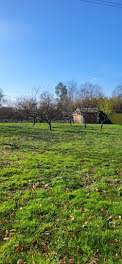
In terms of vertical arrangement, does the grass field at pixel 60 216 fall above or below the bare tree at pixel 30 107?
below

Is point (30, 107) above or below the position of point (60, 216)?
above

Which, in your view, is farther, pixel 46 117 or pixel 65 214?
pixel 46 117

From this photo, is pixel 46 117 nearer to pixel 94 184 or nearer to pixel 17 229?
pixel 94 184

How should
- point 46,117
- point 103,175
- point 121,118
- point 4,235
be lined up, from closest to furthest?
point 4,235 < point 103,175 < point 46,117 < point 121,118

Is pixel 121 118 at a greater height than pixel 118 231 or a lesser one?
greater

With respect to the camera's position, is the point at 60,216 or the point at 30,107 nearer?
the point at 60,216

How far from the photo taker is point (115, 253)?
2.93 metres

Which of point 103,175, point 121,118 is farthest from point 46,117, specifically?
point 121,118

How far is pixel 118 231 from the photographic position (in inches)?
134

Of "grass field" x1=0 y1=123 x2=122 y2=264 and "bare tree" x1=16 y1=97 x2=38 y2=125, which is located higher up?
"bare tree" x1=16 y1=97 x2=38 y2=125

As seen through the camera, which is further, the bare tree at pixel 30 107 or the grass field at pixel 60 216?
the bare tree at pixel 30 107

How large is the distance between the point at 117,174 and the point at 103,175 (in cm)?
66

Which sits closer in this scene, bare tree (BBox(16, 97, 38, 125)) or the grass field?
the grass field

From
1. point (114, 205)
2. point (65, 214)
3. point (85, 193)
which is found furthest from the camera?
point (85, 193)
